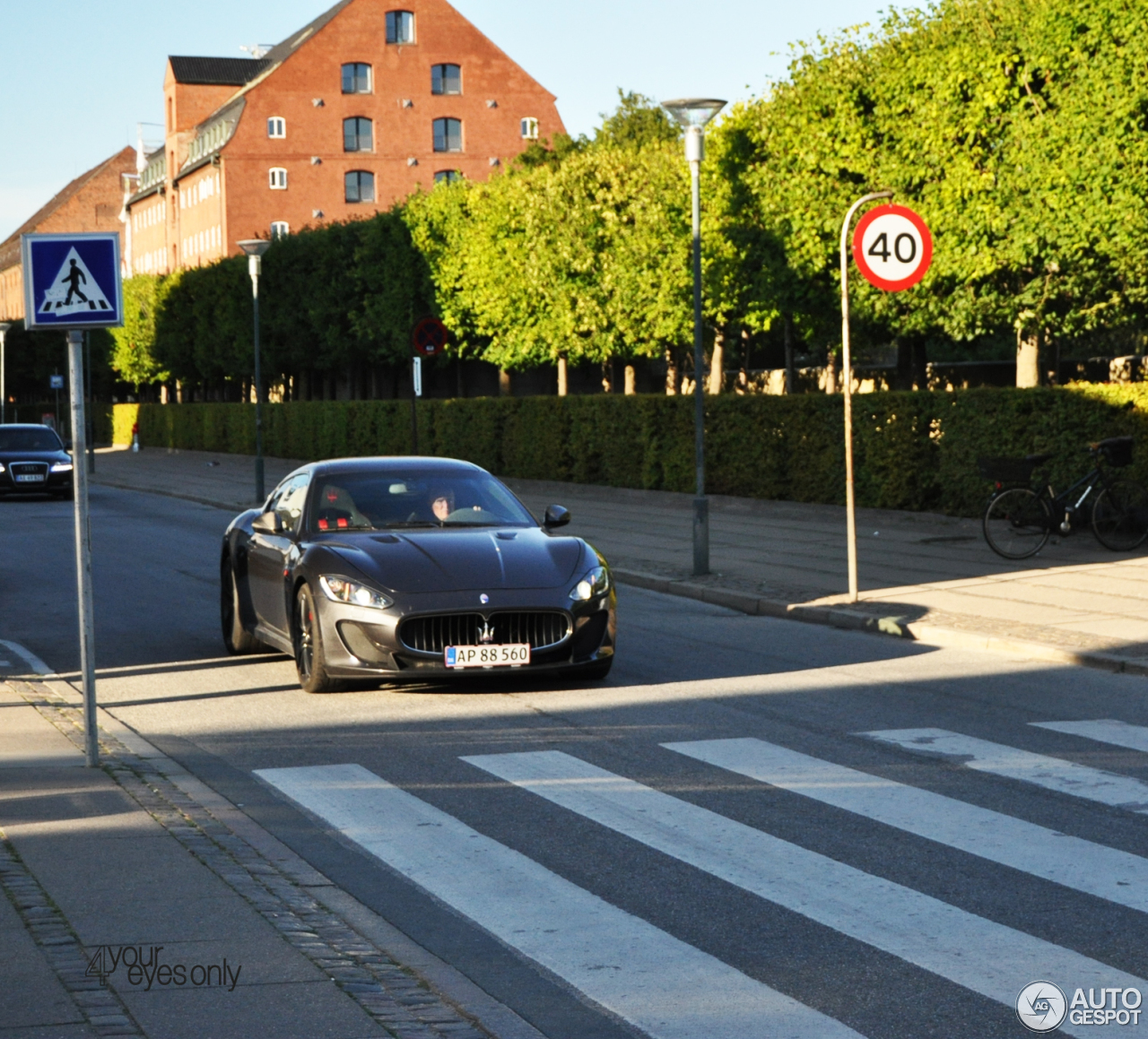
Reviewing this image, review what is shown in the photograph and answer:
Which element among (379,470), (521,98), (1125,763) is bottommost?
(1125,763)

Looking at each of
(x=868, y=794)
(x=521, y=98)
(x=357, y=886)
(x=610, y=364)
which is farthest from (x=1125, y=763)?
(x=521, y=98)

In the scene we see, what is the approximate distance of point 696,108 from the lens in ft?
54.6

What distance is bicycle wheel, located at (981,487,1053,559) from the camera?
58.1 ft

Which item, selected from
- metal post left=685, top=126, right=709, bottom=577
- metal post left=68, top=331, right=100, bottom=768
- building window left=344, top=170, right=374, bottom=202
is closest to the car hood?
metal post left=68, top=331, right=100, bottom=768

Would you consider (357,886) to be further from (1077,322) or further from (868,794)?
(1077,322)

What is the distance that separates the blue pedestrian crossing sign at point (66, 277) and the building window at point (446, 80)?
83204 millimetres

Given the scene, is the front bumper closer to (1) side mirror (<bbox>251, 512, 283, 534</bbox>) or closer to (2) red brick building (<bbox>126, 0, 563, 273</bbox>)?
(1) side mirror (<bbox>251, 512, 283, 534</bbox>)

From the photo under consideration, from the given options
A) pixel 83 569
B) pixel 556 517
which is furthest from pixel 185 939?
pixel 556 517

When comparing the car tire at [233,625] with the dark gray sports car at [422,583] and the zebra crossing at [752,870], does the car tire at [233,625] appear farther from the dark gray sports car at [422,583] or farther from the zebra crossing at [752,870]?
the zebra crossing at [752,870]

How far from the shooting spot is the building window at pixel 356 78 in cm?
8819

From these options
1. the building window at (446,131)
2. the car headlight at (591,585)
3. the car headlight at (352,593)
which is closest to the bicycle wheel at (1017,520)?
the car headlight at (591,585)

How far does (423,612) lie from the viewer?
1002 cm

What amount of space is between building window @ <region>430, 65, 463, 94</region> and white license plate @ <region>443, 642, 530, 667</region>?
82.0m

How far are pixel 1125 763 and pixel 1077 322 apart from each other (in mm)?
19620
